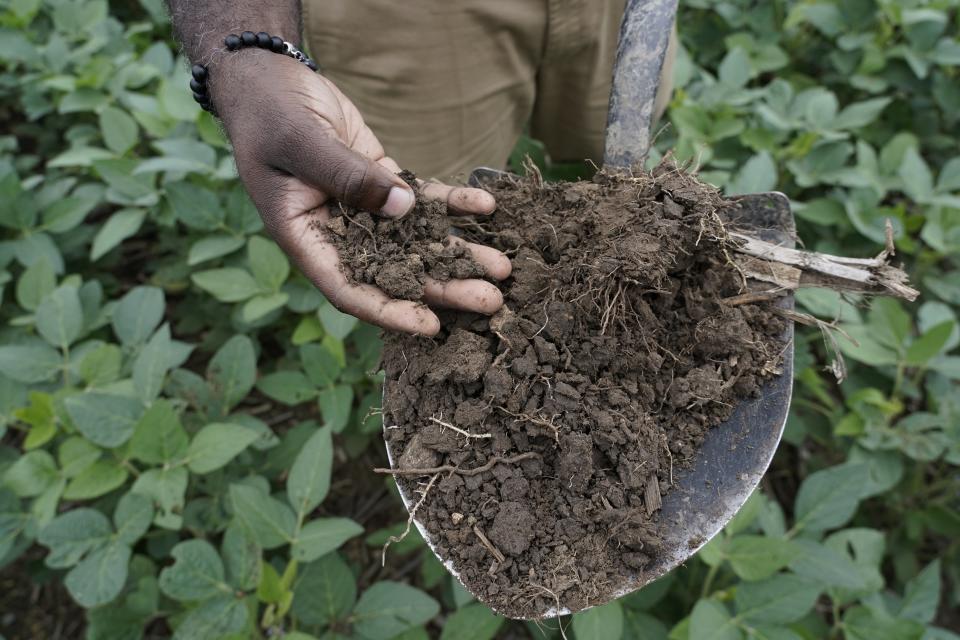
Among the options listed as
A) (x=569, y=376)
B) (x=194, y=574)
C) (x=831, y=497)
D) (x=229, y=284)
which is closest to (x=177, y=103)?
(x=229, y=284)

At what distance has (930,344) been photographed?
1.90m

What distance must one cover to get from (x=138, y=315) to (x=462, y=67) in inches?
47.2

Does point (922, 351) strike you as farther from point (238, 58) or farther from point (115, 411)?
point (115, 411)

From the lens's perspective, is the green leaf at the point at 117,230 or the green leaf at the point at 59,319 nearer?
the green leaf at the point at 59,319

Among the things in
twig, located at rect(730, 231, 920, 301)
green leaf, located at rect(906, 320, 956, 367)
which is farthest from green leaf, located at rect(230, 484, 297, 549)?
green leaf, located at rect(906, 320, 956, 367)

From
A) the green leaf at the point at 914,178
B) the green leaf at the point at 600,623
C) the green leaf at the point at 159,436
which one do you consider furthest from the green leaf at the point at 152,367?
the green leaf at the point at 914,178

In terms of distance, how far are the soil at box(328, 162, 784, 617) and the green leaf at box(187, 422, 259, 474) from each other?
1.82ft

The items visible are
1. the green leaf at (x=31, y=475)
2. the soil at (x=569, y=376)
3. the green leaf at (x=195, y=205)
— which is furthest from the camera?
the green leaf at (x=195, y=205)

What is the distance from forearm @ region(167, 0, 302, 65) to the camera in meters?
1.39

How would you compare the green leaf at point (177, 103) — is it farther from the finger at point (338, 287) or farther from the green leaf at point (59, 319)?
the finger at point (338, 287)

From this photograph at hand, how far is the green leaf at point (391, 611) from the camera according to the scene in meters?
1.53

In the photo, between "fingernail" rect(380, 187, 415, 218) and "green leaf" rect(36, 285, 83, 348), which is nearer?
"fingernail" rect(380, 187, 415, 218)

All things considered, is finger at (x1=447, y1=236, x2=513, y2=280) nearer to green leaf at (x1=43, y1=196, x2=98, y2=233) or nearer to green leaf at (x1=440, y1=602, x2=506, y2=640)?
green leaf at (x1=440, y1=602, x2=506, y2=640)

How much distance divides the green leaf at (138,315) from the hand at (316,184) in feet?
2.79
